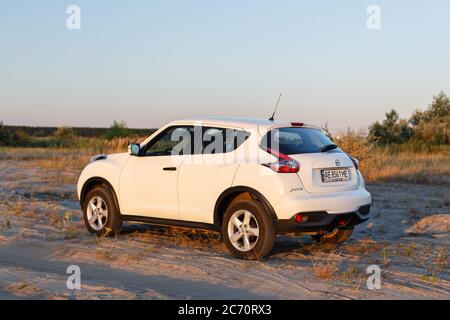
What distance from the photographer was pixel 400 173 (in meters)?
20.0

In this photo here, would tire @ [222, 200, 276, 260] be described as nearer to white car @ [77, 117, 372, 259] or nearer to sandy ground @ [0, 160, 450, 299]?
white car @ [77, 117, 372, 259]

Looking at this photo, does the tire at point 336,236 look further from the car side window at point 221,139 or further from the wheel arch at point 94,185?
the wheel arch at point 94,185

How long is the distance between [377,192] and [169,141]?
8573 millimetres

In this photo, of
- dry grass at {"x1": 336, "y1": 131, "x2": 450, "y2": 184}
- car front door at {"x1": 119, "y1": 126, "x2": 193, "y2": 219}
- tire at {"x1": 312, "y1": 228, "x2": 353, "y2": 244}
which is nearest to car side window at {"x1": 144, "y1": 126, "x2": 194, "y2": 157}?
car front door at {"x1": 119, "y1": 126, "x2": 193, "y2": 219}

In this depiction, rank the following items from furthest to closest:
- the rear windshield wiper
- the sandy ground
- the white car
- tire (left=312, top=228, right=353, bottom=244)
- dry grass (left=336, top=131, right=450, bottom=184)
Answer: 1. dry grass (left=336, top=131, right=450, bottom=184)
2. tire (left=312, top=228, right=353, bottom=244)
3. the rear windshield wiper
4. the white car
5. the sandy ground

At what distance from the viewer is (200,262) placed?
7684 mm

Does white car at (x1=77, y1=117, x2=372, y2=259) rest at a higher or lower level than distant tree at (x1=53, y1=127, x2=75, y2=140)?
lower

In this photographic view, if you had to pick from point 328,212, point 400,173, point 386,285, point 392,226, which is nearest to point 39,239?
point 328,212

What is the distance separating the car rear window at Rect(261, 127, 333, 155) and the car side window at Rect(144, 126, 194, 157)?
121cm

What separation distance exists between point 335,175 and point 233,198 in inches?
50.0

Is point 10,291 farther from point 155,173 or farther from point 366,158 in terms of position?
point 366,158

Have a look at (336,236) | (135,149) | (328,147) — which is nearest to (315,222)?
(328,147)

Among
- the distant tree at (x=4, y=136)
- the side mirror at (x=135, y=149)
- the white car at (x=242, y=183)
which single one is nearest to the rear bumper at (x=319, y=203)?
the white car at (x=242, y=183)

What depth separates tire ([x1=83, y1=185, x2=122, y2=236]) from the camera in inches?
372
